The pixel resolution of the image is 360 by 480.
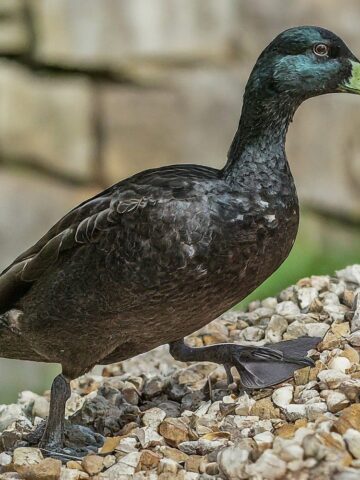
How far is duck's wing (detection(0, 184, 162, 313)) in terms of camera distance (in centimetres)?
359

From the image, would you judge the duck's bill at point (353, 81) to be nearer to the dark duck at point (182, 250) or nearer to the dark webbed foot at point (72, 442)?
the dark duck at point (182, 250)

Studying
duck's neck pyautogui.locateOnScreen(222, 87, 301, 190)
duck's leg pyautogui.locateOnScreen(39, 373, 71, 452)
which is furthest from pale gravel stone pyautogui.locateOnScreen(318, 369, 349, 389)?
duck's leg pyautogui.locateOnScreen(39, 373, 71, 452)

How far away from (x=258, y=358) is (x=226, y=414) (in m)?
0.30

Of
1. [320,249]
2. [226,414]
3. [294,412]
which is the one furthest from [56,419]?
[320,249]

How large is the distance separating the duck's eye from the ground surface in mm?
977

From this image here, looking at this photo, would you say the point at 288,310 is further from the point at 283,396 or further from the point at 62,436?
the point at 62,436

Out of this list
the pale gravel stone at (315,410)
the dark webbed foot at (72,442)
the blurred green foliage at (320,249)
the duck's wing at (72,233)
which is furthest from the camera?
the blurred green foliage at (320,249)

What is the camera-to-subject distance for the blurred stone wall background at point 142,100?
30.3ft

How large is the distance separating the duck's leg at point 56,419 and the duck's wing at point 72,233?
0.38 meters

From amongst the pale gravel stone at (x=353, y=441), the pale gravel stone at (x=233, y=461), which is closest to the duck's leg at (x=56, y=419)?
the pale gravel stone at (x=233, y=461)

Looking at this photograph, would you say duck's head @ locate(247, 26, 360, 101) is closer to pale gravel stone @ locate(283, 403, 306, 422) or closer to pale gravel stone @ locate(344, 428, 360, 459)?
pale gravel stone @ locate(283, 403, 306, 422)

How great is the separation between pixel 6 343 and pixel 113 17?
5672 mm

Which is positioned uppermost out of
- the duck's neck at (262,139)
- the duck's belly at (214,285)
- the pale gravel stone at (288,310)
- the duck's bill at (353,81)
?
the duck's bill at (353,81)

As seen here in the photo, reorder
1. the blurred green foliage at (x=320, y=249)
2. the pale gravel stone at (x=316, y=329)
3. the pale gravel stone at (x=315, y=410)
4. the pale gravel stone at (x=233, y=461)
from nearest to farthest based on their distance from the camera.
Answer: the pale gravel stone at (x=233, y=461) → the pale gravel stone at (x=315, y=410) → the pale gravel stone at (x=316, y=329) → the blurred green foliage at (x=320, y=249)
